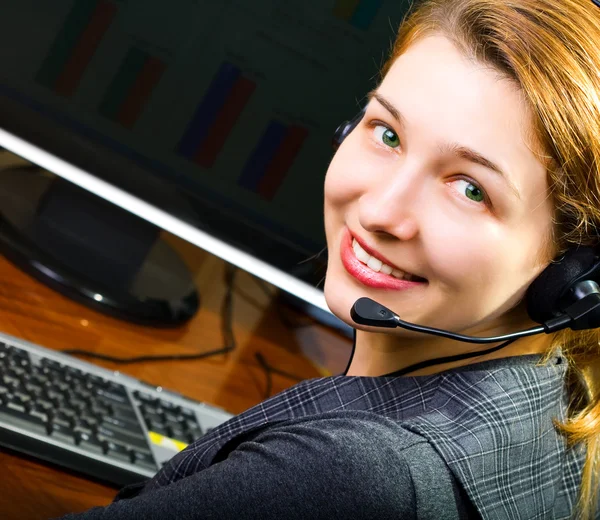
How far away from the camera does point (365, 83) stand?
111cm

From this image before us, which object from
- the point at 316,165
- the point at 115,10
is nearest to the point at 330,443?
the point at 316,165

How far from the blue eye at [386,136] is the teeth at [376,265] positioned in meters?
0.10

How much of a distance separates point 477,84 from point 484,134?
46 mm

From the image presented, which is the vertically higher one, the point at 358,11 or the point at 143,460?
the point at 358,11

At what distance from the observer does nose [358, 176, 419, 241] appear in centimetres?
71

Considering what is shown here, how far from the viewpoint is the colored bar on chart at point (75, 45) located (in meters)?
1.09

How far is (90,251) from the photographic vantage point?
1219 mm

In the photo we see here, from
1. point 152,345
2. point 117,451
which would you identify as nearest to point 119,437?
point 117,451

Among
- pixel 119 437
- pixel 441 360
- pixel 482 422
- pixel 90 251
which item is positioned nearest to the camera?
pixel 482 422

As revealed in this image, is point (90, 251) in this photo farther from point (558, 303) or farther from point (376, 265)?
point (558, 303)

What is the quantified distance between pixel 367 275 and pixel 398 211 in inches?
3.0

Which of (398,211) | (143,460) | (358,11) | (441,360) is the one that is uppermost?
(358,11)

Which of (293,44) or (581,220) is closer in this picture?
(581,220)

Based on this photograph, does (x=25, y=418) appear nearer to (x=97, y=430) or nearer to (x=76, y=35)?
(x=97, y=430)
